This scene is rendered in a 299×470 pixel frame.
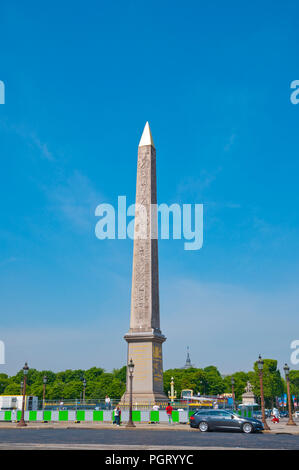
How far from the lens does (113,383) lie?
114 metres

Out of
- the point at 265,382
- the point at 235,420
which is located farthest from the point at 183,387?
the point at 235,420

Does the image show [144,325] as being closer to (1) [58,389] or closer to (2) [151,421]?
(2) [151,421]

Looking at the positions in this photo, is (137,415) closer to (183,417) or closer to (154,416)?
(154,416)

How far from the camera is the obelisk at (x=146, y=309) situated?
3688 cm

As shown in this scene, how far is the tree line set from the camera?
333ft

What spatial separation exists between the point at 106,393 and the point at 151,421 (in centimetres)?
8245

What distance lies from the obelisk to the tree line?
60.3 m

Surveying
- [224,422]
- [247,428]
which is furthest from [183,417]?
[247,428]

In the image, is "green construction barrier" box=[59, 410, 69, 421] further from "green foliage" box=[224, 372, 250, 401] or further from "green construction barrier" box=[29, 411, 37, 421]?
"green foliage" box=[224, 372, 250, 401]

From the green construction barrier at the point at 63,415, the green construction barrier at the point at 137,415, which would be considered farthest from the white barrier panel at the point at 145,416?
the green construction barrier at the point at 63,415

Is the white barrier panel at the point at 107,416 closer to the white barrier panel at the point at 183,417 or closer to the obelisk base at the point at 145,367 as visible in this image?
the obelisk base at the point at 145,367

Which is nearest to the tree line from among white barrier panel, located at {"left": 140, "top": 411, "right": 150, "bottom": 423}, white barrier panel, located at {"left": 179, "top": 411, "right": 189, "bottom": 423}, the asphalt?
white barrier panel, located at {"left": 179, "top": 411, "right": 189, "bottom": 423}

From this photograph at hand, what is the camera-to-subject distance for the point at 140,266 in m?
38.3
